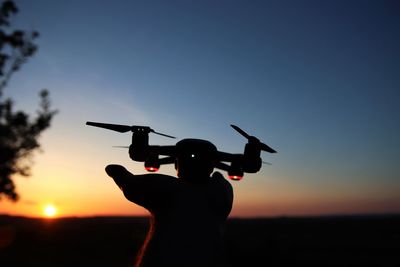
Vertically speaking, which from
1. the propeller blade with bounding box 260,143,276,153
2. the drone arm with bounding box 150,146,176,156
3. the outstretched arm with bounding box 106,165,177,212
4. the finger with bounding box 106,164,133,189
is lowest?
the outstretched arm with bounding box 106,165,177,212

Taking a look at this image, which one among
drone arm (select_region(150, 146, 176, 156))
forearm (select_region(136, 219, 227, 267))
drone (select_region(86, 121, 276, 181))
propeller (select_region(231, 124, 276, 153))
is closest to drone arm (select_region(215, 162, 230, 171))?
drone (select_region(86, 121, 276, 181))

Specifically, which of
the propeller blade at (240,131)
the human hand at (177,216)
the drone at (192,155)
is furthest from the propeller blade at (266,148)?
the human hand at (177,216)

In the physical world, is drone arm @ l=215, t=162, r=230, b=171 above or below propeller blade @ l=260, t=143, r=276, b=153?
below

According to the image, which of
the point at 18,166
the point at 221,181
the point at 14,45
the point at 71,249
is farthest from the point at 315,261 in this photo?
the point at 221,181

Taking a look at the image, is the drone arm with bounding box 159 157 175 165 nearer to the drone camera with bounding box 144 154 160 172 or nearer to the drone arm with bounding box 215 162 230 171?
the drone camera with bounding box 144 154 160 172

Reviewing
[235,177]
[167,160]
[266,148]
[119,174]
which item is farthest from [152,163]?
[266,148]

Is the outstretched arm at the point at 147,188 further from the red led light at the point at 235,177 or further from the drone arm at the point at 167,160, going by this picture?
the red led light at the point at 235,177
